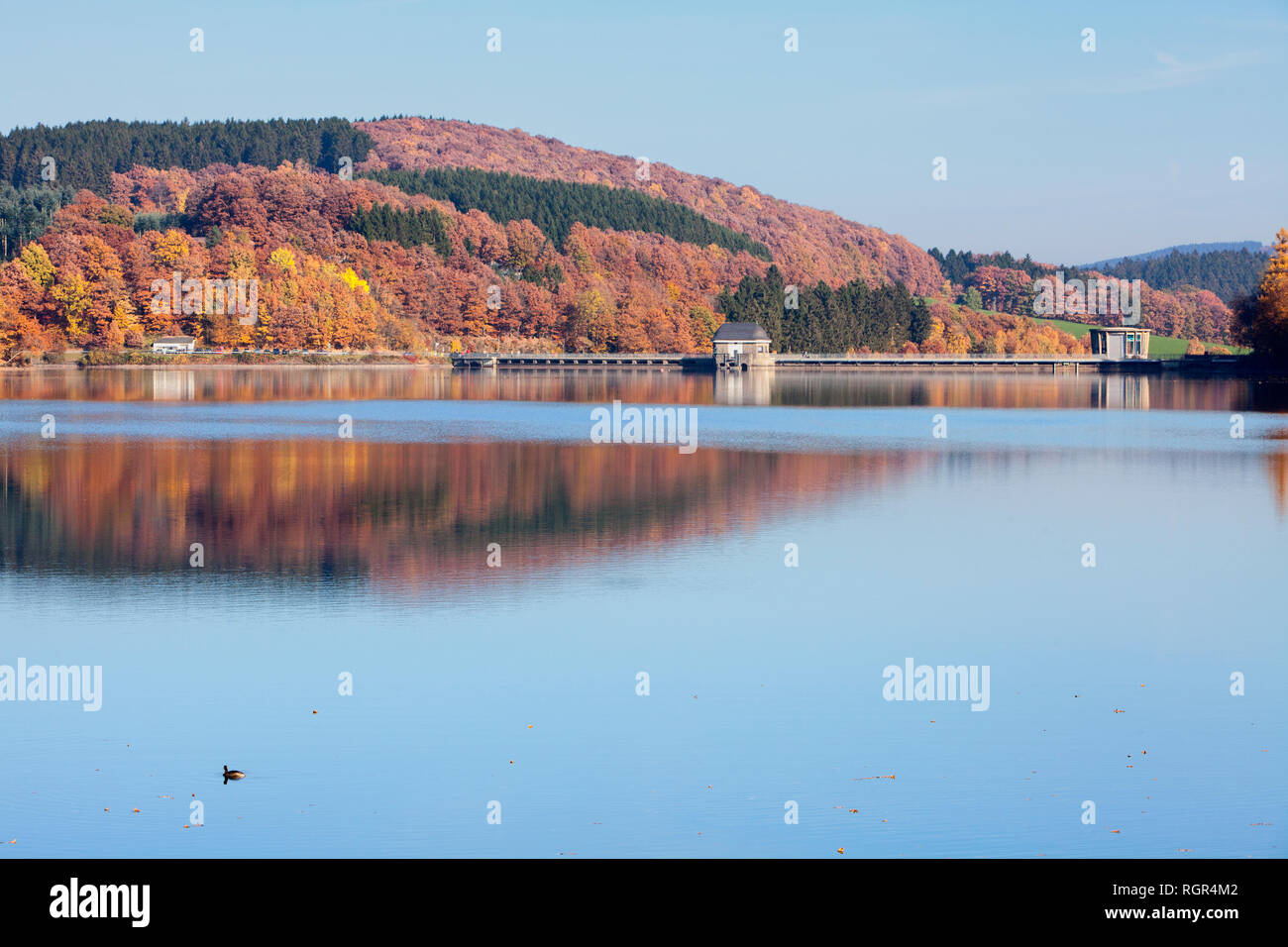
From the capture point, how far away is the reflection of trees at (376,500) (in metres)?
22.0

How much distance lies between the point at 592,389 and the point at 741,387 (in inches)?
497

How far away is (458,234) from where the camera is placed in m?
169

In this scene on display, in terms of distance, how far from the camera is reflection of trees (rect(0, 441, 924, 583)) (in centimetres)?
2195

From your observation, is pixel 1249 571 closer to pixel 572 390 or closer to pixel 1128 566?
pixel 1128 566

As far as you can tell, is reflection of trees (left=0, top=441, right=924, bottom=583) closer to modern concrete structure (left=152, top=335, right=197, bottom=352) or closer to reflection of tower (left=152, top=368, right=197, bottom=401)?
reflection of tower (left=152, top=368, right=197, bottom=401)

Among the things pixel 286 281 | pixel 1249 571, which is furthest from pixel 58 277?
pixel 1249 571

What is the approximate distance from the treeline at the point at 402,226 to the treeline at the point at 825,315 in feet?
111

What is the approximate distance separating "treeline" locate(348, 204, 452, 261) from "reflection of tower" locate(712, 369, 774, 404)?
136 feet

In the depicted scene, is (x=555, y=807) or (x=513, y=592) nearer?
(x=555, y=807)

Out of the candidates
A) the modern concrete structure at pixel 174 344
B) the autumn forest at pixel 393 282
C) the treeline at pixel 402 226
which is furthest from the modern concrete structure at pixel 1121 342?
the modern concrete structure at pixel 174 344

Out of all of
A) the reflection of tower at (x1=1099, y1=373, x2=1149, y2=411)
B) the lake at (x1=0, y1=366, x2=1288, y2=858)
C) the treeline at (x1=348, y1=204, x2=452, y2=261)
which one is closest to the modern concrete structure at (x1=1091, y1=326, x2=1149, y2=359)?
the reflection of tower at (x1=1099, y1=373, x2=1149, y2=411)

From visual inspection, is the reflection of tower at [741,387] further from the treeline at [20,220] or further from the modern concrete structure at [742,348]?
the treeline at [20,220]
